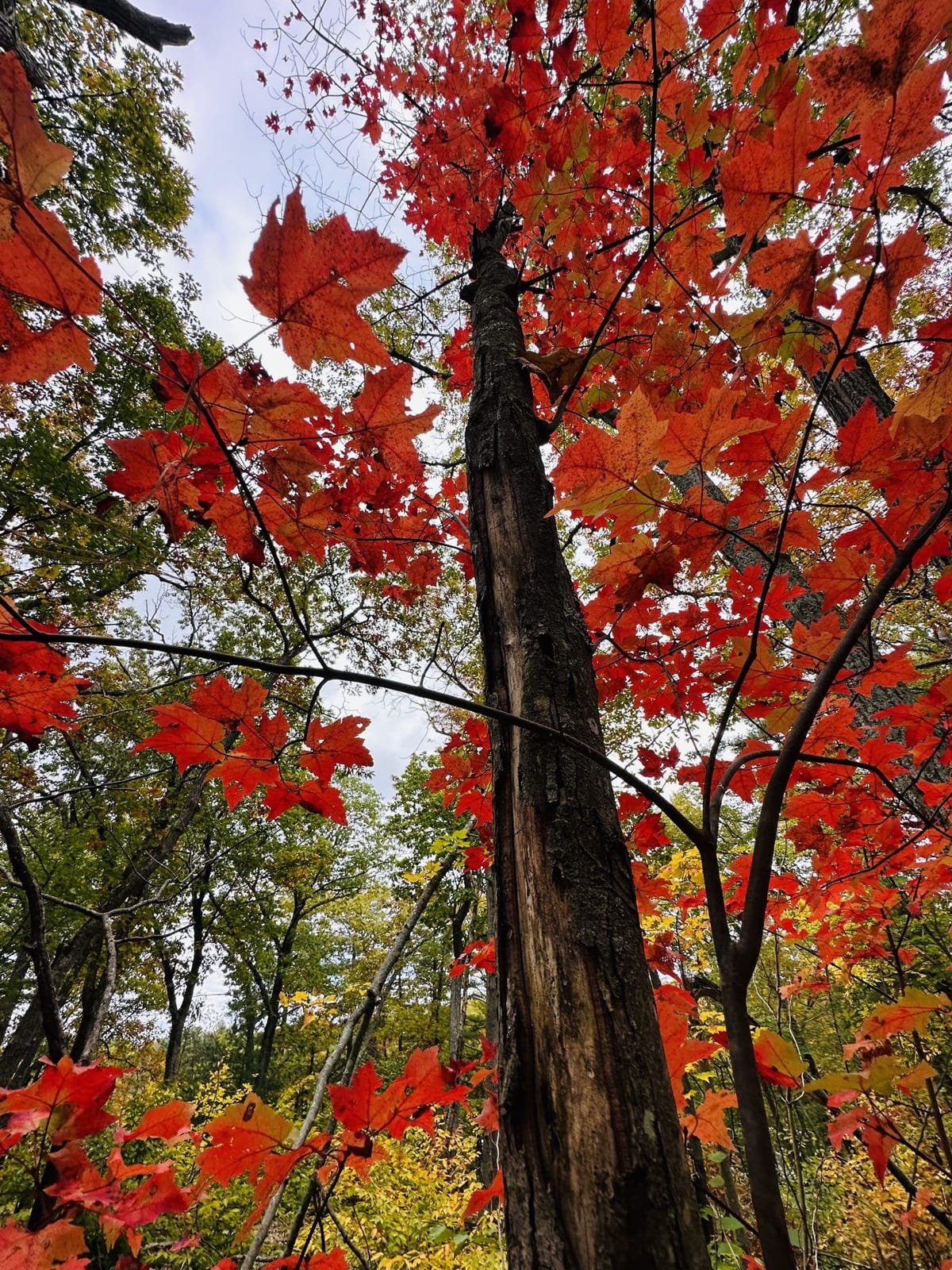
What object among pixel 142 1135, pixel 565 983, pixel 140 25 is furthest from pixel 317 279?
pixel 140 25

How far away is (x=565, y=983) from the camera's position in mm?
645

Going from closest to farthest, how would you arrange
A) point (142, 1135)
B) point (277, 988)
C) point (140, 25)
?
1. point (142, 1135)
2. point (140, 25)
3. point (277, 988)

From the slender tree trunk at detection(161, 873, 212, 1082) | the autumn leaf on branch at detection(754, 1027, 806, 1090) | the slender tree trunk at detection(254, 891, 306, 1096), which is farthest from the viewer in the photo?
the slender tree trunk at detection(254, 891, 306, 1096)

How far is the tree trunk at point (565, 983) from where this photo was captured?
20.2 inches

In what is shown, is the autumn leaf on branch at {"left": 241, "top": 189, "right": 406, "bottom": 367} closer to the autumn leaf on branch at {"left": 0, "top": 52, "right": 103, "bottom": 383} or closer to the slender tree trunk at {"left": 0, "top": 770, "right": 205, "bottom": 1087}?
the autumn leaf on branch at {"left": 0, "top": 52, "right": 103, "bottom": 383}

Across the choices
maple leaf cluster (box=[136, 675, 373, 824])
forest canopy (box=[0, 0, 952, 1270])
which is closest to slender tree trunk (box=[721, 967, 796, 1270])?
forest canopy (box=[0, 0, 952, 1270])

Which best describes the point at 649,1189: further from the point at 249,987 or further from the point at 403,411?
the point at 249,987

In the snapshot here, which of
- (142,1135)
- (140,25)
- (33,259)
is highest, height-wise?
(140,25)

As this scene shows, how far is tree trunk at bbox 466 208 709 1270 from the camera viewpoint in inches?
20.2

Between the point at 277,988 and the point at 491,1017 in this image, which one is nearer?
the point at 491,1017

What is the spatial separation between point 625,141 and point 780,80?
61cm

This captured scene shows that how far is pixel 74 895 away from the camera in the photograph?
8.77 m

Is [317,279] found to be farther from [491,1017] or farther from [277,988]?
[277,988]

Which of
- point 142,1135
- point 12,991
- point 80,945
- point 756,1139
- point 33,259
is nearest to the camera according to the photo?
point 756,1139
